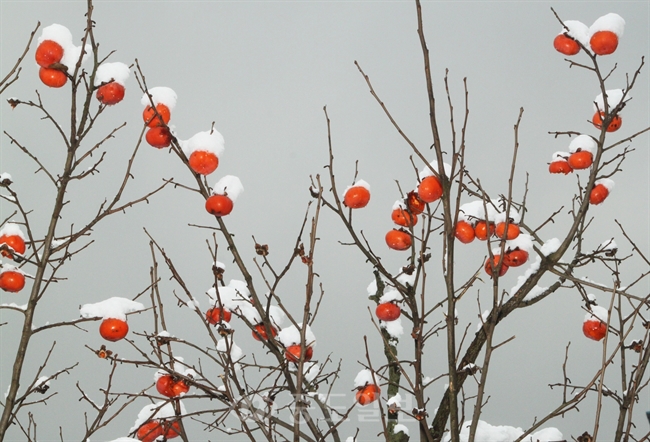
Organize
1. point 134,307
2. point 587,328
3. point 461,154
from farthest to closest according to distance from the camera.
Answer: point 587,328 → point 134,307 → point 461,154

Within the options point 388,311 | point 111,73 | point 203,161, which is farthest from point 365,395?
point 111,73

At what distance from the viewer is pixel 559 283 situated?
2.94m

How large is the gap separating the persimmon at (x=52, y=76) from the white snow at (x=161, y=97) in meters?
0.41

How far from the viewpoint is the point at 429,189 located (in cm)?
241

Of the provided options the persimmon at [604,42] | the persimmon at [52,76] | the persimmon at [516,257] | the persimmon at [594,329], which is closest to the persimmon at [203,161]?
the persimmon at [52,76]

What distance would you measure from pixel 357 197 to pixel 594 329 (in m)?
1.42

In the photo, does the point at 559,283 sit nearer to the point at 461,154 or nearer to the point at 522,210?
the point at 522,210

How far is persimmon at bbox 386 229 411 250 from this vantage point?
117 inches

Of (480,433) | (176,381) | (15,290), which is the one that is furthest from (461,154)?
(15,290)

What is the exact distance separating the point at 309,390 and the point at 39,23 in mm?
1919

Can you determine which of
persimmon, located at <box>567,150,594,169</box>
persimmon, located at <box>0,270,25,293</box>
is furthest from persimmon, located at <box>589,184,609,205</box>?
persimmon, located at <box>0,270,25,293</box>

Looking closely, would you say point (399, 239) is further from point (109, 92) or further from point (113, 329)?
point (109, 92)

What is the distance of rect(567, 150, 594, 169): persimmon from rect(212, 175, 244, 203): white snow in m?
1.71

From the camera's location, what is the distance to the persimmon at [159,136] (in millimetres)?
2436
